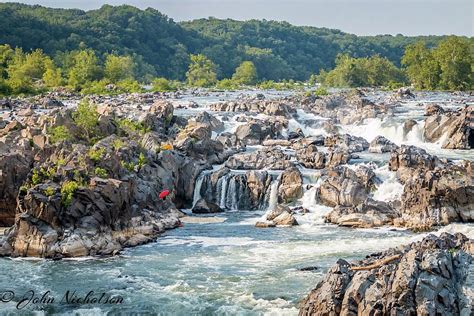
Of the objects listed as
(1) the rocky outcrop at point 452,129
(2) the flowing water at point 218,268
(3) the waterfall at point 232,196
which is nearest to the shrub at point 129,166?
(2) the flowing water at point 218,268

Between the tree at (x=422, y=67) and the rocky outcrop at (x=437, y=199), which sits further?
the tree at (x=422, y=67)

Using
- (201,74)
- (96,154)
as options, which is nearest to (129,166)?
(96,154)

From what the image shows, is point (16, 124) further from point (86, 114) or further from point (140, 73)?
point (140, 73)

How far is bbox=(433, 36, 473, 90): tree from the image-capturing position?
305 feet

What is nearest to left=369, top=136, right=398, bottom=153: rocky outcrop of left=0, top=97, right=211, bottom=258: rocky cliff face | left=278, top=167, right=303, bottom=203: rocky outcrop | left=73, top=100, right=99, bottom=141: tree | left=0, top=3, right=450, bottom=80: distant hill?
left=278, top=167, right=303, bottom=203: rocky outcrop

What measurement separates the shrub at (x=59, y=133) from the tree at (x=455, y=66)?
62403mm

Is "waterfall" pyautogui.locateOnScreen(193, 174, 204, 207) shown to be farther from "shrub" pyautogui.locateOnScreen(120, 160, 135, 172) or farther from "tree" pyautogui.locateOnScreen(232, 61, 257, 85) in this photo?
"tree" pyautogui.locateOnScreen(232, 61, 257, 85)

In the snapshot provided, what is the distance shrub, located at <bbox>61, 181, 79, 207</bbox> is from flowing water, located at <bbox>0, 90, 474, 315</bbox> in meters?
2.96

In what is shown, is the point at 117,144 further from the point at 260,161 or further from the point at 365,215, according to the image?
the point at 365,215

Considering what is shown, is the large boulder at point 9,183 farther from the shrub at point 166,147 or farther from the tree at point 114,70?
the tree at point 114,70

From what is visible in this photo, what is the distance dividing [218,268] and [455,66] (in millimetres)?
72798

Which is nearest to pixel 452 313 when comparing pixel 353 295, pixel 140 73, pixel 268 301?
pixel 353 295

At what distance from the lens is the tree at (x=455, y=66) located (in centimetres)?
9288

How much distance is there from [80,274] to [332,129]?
34308mm
